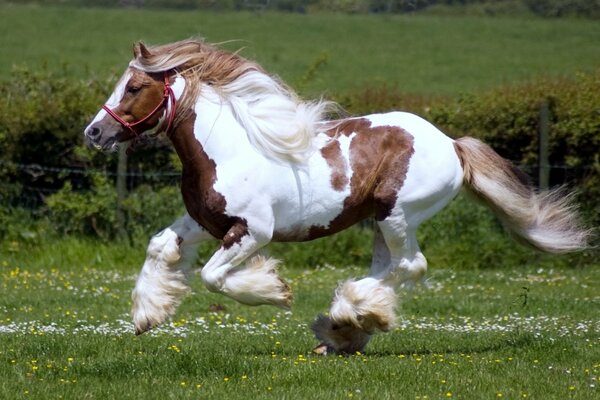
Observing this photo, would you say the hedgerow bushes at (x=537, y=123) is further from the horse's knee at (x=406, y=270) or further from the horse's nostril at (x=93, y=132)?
the horse's nostril at (x=93, y=132)

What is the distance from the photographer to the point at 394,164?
7.58 m

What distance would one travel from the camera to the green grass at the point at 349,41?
2692 cm

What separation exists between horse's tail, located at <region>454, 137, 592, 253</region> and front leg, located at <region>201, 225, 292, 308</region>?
1.63 meters

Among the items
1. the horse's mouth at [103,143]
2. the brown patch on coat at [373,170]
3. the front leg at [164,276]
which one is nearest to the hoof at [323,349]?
the brown patch on coat at [373,170]

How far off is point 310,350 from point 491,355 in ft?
4.26

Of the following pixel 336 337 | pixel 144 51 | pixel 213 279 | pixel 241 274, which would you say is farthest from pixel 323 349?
pixel 144 51

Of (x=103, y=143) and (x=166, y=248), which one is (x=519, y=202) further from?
(x=103, y=143)

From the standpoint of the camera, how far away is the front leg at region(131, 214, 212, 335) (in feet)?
24.1

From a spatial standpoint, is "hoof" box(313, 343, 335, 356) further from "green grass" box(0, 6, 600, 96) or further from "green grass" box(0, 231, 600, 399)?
"green grass" box(0, 6, 600, 96)

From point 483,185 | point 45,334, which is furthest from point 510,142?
point 45,334

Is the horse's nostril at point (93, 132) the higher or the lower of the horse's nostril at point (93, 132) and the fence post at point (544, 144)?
the higher

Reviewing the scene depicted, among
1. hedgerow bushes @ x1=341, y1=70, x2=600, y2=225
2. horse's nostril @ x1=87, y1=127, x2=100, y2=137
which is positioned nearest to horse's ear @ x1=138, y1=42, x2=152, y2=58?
horse's nostril @ x1=87, y1=127, x2=100, y2=137

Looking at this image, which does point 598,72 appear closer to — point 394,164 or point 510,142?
point 510,142

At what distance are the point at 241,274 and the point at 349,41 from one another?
25422 millimetres
